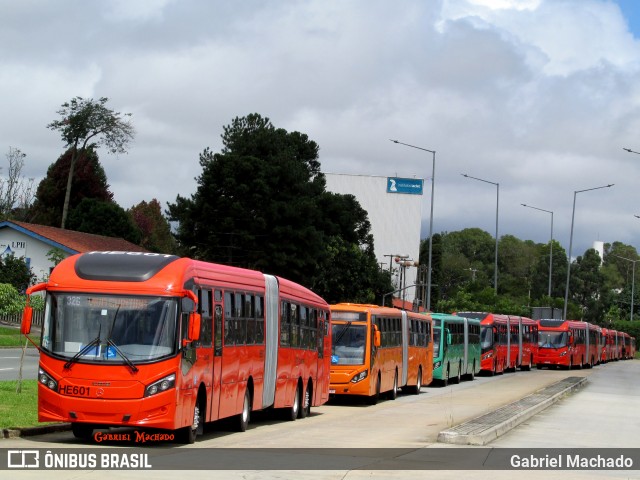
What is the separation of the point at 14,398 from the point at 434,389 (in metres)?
A: 22.8

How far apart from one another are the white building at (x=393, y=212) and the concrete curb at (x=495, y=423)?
104506mm

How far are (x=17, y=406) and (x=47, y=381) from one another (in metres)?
3.74

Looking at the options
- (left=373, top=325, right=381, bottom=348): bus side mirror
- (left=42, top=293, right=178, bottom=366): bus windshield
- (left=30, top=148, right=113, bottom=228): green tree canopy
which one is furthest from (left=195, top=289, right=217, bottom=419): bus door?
(left=30, top=148, right=113, bottom=228): green tree canopy

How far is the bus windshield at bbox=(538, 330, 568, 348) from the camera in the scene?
6888 centimetres

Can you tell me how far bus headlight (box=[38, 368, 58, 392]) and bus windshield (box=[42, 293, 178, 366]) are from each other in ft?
1.06

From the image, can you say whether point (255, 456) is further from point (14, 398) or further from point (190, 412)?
point (14, 398)

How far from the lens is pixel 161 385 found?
54.4 ft

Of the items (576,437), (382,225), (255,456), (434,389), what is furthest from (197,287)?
(382,225)

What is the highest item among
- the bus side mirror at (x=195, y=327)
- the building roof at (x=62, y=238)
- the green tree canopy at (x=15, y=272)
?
the building roof at (x=62, y=238)

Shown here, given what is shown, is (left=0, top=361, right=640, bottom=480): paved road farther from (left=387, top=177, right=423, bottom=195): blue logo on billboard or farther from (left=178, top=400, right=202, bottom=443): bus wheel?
(left=387, top=177, right=423, bottom=195): blue logo on billboard

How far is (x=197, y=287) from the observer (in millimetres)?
18094

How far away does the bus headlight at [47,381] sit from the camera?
16609 mm

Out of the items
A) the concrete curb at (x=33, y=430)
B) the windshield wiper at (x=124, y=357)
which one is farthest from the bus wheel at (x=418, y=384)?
the windshield wiper at (x=124, y=357)

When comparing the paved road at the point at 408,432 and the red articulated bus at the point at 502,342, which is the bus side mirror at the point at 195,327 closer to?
the paved road at the point at 408,432
